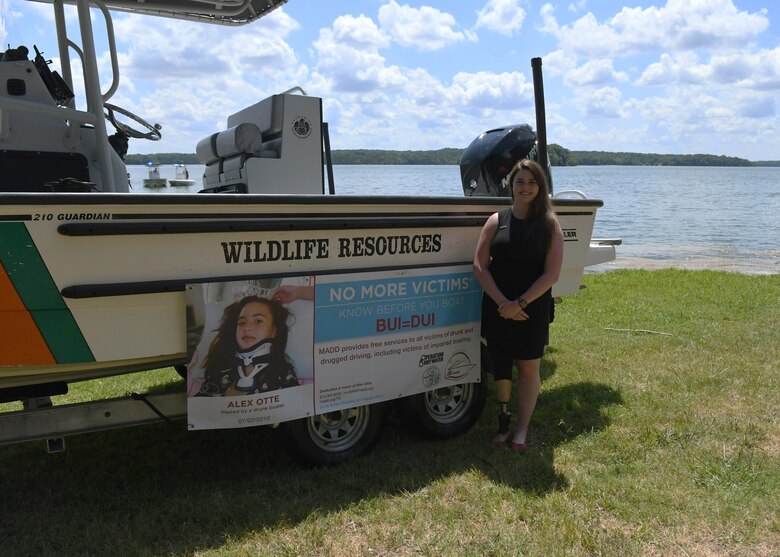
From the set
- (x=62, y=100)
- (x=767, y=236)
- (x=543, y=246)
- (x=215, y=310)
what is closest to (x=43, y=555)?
(x=215, y=310)

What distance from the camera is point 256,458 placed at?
432 centimetres

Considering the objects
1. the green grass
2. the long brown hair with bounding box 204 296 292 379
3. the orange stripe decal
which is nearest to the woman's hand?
the green grass

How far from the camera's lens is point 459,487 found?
3.83 m

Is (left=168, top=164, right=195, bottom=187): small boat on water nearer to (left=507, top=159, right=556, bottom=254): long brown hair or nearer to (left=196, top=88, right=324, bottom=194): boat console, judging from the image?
(left=196, top=88, right=324, bottom=194): boat console

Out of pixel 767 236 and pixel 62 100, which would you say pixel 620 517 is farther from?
pixel 767 236

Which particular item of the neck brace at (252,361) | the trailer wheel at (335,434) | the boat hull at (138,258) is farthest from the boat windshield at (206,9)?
the trailer wheel at (335,434)

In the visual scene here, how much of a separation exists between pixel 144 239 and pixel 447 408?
2227 mm

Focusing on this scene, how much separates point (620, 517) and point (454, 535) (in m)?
0.82

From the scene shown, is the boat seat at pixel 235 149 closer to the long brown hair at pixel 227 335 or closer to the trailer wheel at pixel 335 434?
the long brown hair at pixel 227 335

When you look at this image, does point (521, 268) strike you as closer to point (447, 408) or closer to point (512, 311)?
point (512, 311)

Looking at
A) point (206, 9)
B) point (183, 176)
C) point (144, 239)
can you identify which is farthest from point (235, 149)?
point (183, 176)

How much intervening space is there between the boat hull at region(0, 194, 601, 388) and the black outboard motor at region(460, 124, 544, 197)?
1493 mm

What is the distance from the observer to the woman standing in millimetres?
4145

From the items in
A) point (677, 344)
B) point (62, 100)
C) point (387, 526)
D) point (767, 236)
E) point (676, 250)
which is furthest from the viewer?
point (767, 236)
